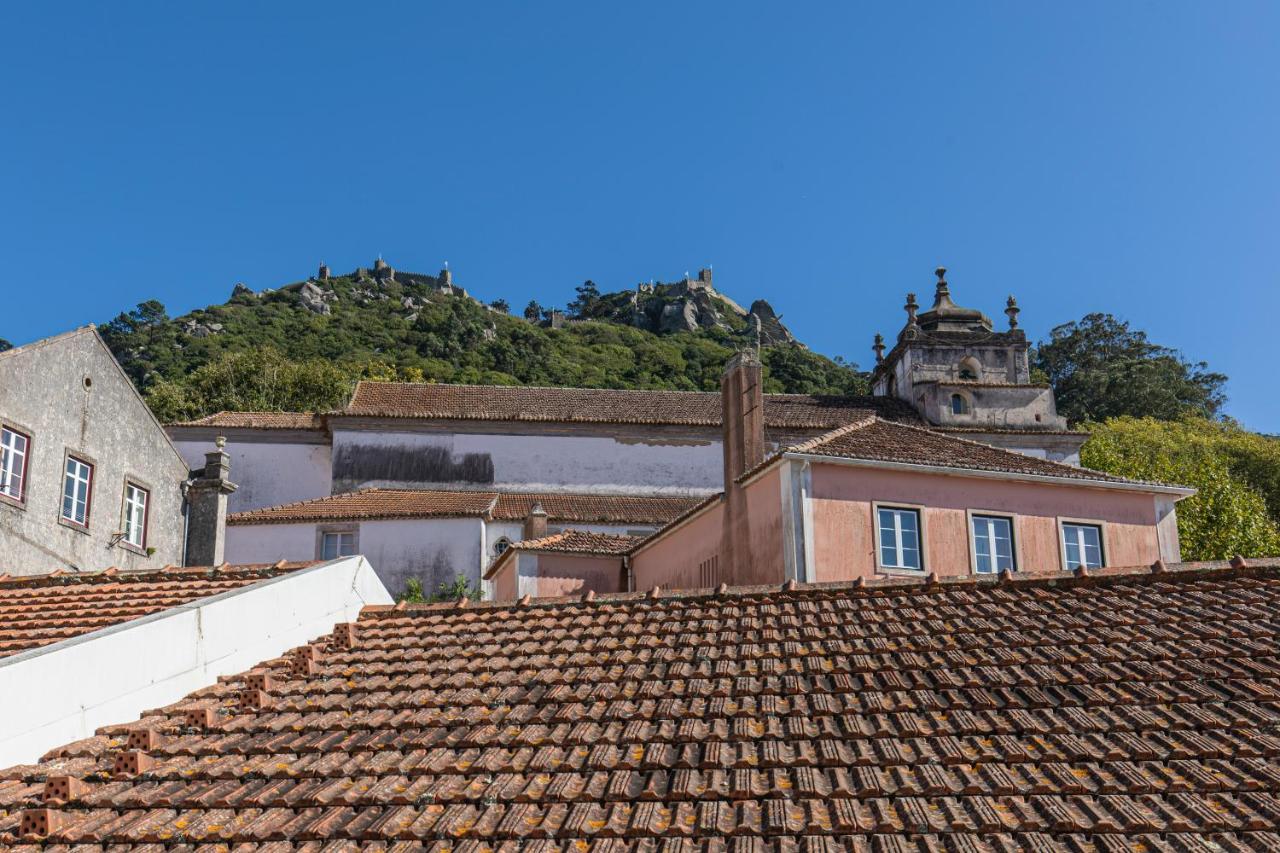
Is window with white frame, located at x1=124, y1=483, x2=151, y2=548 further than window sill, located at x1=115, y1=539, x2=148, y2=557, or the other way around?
window with white frame, located at x1=124, y1=483, x2=151, y2=548

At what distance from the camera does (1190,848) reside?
632 cm

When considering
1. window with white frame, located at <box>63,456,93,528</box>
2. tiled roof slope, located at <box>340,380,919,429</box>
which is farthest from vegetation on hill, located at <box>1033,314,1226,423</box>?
window with white frame, located at <box>63,456,93,528</box>

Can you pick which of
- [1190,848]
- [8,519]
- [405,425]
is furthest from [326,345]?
[1190,848]

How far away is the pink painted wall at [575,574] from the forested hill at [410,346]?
4013 cm

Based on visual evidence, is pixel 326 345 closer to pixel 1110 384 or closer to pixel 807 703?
pixel 1110 384

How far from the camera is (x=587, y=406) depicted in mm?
45844

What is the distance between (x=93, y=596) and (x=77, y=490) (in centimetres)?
1269

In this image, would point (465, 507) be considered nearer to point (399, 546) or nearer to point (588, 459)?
point (399, 546)

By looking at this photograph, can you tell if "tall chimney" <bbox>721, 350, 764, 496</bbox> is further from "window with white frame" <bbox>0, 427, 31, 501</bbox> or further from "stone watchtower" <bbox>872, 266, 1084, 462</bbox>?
"stone watchtower" <bbox>872, 266, 1084, 462</bbox>

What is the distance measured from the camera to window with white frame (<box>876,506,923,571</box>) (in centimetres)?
2125

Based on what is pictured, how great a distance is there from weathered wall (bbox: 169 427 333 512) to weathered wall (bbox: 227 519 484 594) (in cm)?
689

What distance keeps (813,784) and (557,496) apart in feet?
116

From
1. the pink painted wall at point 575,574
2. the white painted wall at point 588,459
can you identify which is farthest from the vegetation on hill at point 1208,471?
the pink painted wall at point 575,574

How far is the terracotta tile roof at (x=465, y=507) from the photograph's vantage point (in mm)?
35875
